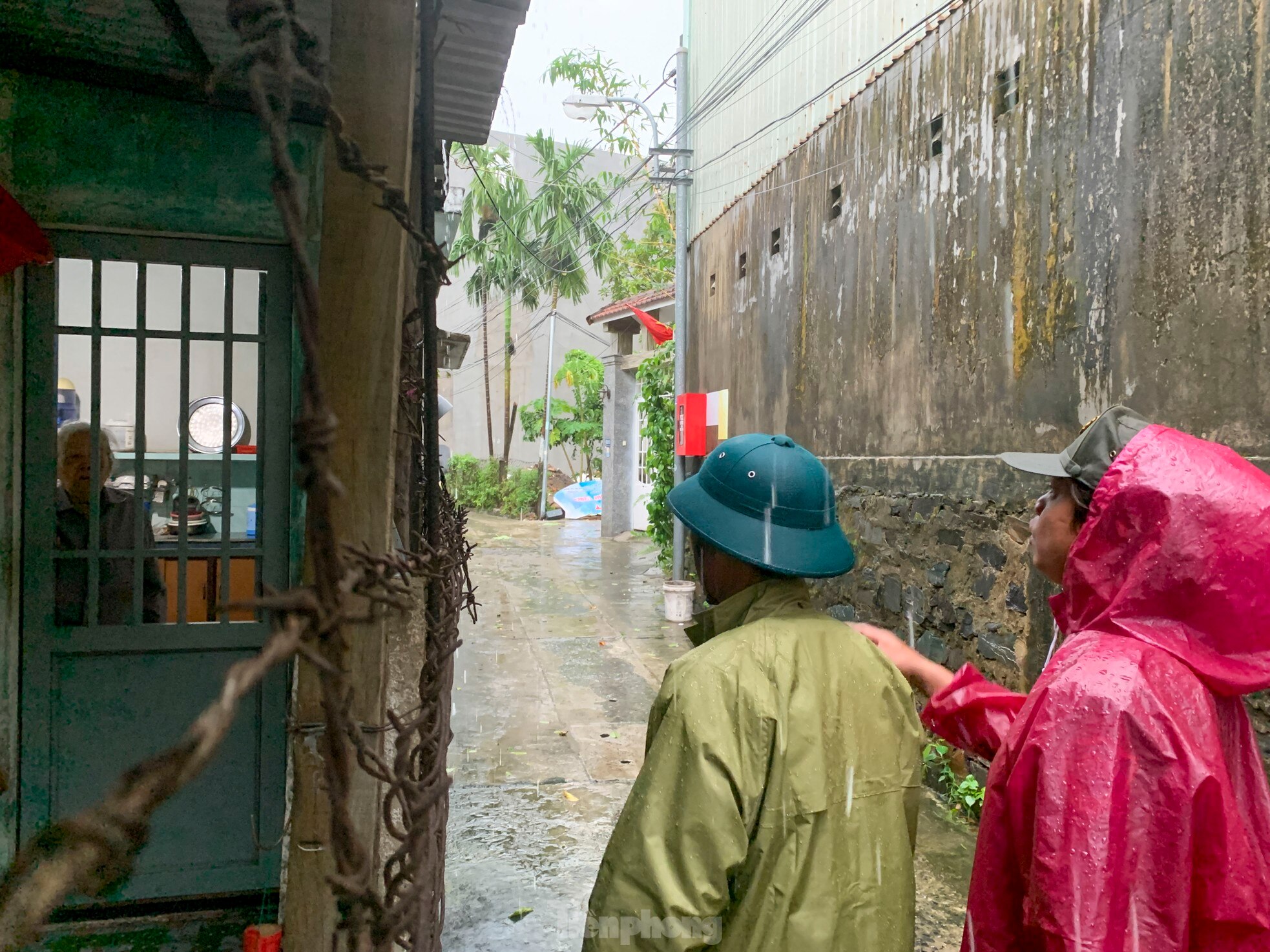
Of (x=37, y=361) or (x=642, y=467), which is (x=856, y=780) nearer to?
(x=37, y=361)

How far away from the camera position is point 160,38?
10.5ft

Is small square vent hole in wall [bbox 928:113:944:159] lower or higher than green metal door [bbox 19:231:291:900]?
higher

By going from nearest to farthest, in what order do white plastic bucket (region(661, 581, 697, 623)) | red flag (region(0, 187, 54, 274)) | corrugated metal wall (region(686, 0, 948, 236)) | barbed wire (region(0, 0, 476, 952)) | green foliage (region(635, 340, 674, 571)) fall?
1. barbed wire (region(0, 0, 476, 952))
2. red flag (region(0, 187, 54, 274))
3. corrugated metal wall (region(686, 0, 948, 236))
4. white plastic bucket (region(661, 581, 697, 623))
5. green foliage (region(635, 340, 674, 571))

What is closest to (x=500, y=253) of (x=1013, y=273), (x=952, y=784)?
(x=1013, y=273)

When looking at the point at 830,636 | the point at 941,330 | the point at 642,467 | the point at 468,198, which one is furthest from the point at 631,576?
the point at 468,198

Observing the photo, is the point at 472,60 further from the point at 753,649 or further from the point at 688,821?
the point at 688,821

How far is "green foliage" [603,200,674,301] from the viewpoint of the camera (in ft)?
74.2

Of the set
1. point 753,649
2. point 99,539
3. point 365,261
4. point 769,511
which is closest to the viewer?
point 365,261

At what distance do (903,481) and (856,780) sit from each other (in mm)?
4325

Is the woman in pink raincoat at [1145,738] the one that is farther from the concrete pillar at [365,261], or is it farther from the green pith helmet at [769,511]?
the concrete pillar at [365,261]

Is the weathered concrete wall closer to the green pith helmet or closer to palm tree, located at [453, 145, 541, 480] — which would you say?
the green pith helmet

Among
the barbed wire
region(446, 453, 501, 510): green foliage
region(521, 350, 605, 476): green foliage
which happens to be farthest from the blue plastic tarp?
the barbed wire

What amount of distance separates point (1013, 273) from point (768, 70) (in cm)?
489

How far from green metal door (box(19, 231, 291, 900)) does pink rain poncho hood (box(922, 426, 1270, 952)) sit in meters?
2.93
